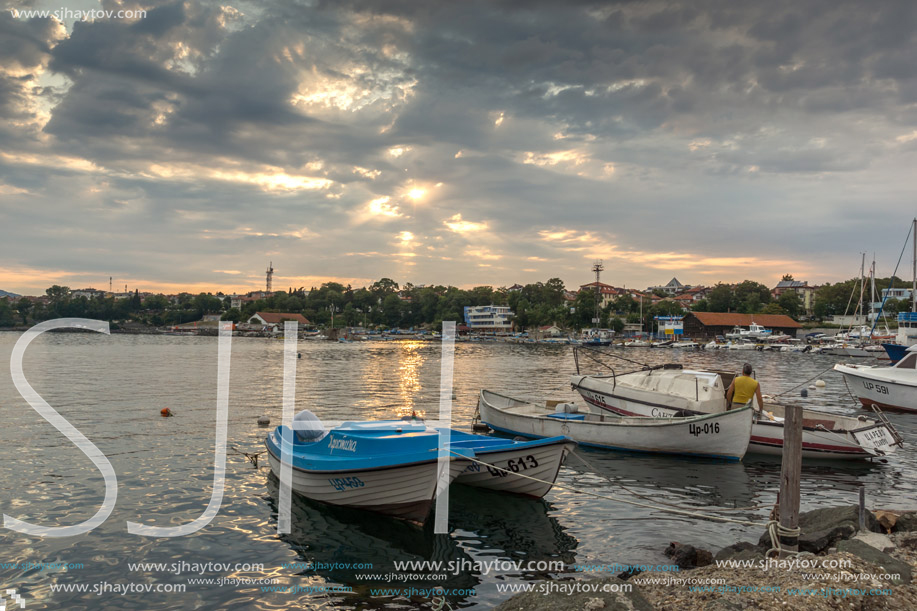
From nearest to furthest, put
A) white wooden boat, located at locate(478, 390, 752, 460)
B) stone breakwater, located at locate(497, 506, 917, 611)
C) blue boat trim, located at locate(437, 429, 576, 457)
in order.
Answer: stone breakwater, located at locate(497, 506, 917, 611), blue boat trim, located at locate(437, 429, 576, 457), white wooden boat, located at locate(478, 390, 752, 460)

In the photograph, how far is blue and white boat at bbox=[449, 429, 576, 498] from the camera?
1419cm

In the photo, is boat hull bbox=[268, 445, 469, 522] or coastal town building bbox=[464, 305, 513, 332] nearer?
boat hull bbox=[268, 445, 469, 522]

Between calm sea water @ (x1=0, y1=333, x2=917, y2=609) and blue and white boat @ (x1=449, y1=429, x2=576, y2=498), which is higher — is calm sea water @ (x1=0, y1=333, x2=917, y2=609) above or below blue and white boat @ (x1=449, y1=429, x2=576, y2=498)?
below

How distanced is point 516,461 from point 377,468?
3.71m

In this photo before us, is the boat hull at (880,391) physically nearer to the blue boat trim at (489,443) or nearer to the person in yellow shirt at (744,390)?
the person in yellow shirt at (744,390)

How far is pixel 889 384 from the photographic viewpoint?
100 feet

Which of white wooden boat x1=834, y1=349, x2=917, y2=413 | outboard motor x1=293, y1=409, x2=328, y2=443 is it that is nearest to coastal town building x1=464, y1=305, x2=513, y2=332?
white wooden boat x1=834, y1=349, x2=917, y2=413

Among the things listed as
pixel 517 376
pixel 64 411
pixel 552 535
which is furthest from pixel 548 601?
pixel 517 376

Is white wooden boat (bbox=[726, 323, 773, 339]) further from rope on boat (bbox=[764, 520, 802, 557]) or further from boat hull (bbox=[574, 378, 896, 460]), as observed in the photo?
rope on boat (bbox=[764, 520, 802, 557])

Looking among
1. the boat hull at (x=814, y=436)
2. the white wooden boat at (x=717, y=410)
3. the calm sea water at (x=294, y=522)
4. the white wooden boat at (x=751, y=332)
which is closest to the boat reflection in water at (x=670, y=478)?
the calm sea water at (x=294, y=522)

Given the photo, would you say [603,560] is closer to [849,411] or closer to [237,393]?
[849,411]

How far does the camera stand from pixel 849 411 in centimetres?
3194

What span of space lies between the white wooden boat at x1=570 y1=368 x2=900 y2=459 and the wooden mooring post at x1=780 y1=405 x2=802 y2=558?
944 centimetres

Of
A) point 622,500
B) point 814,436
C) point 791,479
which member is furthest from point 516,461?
point 814,436
